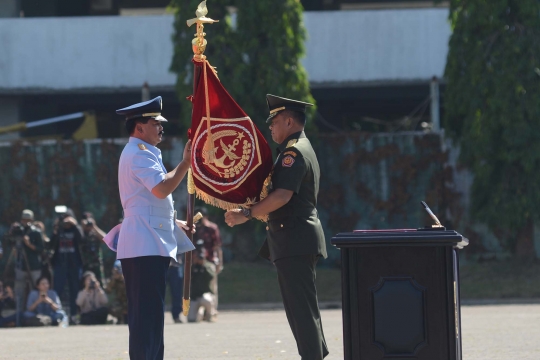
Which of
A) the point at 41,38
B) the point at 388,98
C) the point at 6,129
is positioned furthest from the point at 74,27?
the point at 388,98

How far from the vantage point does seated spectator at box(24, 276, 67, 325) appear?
52.5ft

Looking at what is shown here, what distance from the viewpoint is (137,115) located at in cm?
749

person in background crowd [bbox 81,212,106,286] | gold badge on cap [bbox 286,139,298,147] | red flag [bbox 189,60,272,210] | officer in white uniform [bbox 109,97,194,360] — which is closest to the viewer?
officer in white uniform [bbox 109,97,194,360]

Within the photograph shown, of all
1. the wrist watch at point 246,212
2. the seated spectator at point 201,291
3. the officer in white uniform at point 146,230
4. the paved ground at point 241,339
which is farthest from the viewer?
the seated spectator at point 201,291

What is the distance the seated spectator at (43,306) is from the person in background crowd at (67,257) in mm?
778

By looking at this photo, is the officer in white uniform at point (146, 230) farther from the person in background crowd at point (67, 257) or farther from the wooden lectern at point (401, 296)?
the person in background crowd at point (67, 257)

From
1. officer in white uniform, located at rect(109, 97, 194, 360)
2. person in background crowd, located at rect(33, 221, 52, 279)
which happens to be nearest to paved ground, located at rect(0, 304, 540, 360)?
officer in white uniform, located at rect(109, 97, 194, 360)

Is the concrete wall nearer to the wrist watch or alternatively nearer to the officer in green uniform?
the officer in green uniform

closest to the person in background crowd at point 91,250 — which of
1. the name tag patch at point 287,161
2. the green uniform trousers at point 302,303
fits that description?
the green uniform trousers at point 302,303

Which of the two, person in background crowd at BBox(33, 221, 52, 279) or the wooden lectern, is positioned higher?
the wooden lectern

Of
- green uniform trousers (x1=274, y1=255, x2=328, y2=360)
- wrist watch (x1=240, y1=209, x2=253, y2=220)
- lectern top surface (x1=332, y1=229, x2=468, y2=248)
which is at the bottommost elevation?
green uniform trousers (x1=274, y1=255, x2=328, y2=360)

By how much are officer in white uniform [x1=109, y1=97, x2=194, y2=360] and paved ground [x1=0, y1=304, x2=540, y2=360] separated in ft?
8.09

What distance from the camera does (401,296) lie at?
21.9 feet

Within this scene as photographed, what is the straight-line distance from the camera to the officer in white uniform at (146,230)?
23.7ft
